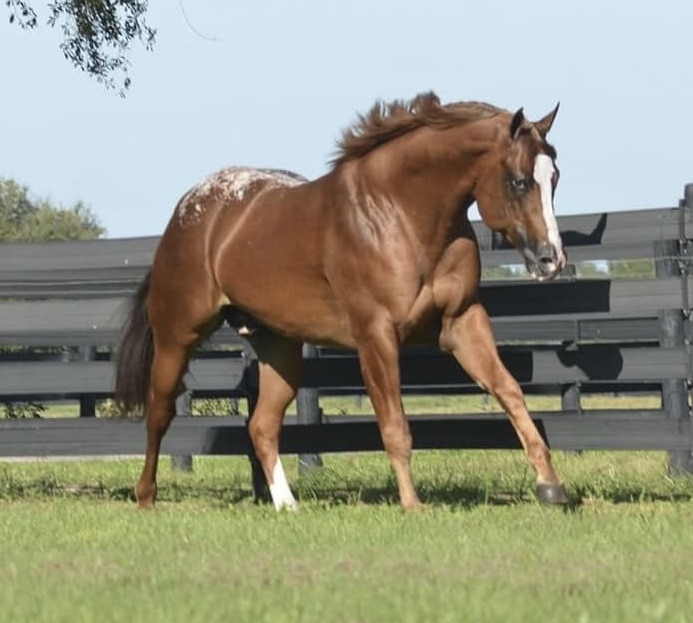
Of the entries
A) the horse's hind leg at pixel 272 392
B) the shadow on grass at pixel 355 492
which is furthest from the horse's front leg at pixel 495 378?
the horse's hind leg at pixel 272 392

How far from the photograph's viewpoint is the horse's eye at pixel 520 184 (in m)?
9.92

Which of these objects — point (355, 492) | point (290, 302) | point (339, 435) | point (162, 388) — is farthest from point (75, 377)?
point (290, 302)

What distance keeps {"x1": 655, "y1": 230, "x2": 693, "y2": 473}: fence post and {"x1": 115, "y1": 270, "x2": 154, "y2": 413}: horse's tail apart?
3464 mm

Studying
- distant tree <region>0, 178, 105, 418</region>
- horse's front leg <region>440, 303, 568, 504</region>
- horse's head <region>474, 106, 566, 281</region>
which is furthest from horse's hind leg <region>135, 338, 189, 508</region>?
distant tree <region>0, 178, 105, 418</region>

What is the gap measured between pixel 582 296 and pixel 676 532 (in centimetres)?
326

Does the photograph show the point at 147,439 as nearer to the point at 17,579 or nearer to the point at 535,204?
the point at 535,204

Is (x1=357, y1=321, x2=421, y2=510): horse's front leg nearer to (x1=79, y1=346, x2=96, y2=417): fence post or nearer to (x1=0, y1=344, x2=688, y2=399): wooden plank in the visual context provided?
(x1=0, y1=344, x2=688, y2=399): wooden plank

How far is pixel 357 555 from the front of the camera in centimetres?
776

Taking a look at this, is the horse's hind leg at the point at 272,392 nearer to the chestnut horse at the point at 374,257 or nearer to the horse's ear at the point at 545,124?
the chestnut horse at the point at 374,257

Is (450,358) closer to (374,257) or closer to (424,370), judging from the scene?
(424,370)

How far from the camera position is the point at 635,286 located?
11.4 metres

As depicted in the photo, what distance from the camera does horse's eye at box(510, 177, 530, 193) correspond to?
992 cm

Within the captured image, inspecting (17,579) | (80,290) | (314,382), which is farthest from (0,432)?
(17,579)

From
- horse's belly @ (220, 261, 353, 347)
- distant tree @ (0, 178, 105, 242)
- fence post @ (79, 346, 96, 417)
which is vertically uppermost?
distant tree @ (0, 178, 105, 242)
